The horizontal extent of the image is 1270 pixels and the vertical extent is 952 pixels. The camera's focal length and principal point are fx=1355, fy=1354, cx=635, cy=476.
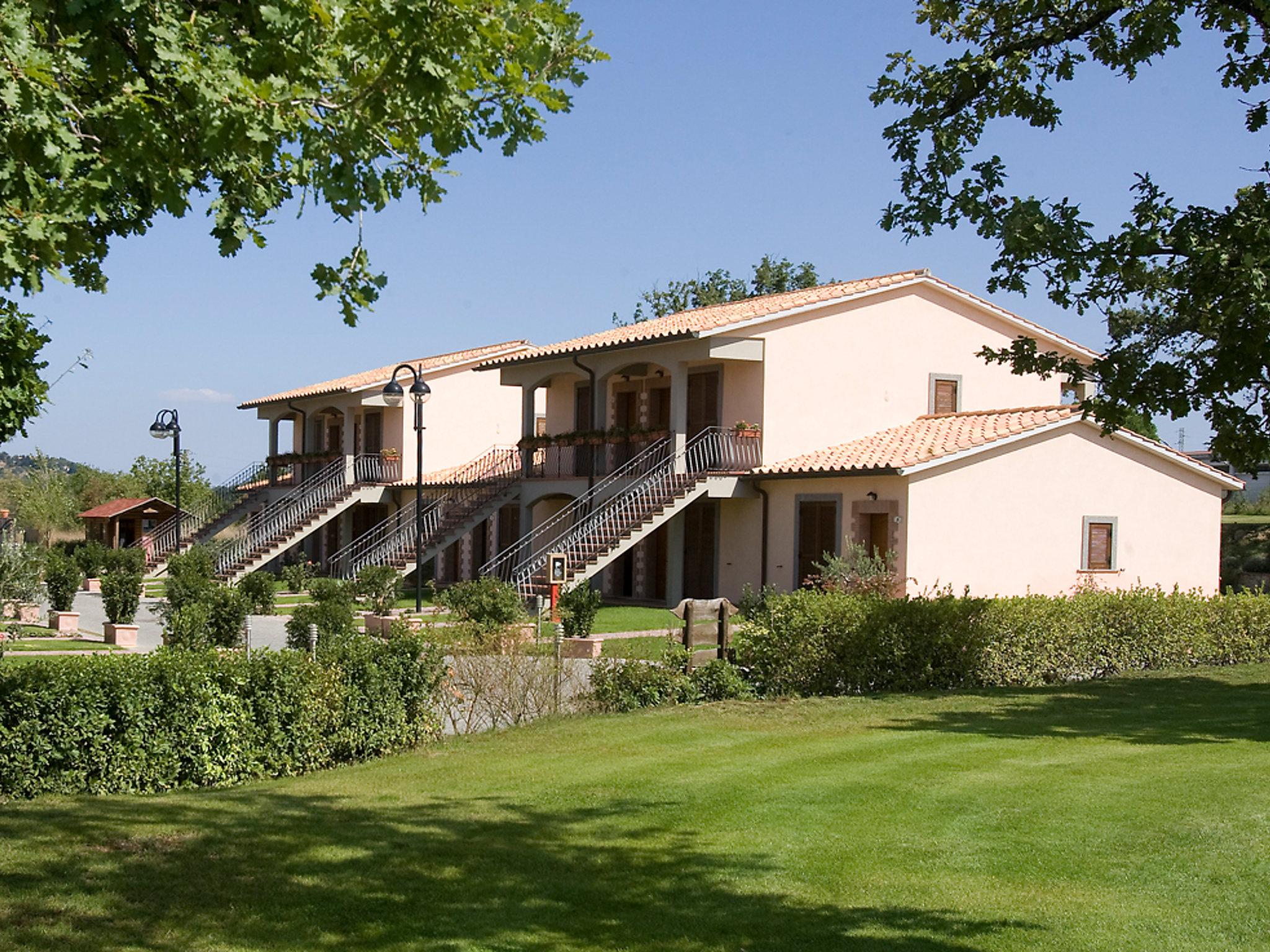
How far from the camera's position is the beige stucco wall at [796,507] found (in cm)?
2336

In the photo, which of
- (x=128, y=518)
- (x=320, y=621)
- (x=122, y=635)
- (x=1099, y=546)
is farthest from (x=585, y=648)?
(x=128, y=518)

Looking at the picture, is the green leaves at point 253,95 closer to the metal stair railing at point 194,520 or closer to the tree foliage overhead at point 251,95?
the tree foliage overhead at point 251,95

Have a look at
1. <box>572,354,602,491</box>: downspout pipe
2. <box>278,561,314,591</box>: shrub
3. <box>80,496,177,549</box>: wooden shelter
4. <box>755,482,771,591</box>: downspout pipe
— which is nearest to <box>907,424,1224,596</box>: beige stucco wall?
<box>755,482,771,591</box>: downspout pipe

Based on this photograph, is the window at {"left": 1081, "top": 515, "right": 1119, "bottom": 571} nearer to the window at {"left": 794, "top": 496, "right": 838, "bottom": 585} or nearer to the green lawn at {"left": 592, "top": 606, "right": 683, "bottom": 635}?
the window at {"left": 794, "top": 496, "right": 838, "bottom": 585}

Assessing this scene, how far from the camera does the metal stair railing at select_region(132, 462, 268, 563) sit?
134ft

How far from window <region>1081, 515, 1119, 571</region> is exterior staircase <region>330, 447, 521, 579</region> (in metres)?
13.1

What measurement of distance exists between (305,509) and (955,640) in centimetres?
2475

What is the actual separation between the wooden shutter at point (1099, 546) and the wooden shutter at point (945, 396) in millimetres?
4402

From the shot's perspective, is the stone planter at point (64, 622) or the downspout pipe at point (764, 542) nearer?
the stone planter at point (64, 622)

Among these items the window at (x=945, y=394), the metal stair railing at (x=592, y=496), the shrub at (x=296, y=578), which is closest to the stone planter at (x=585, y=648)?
the metal stair railing at (x=592, y=496)

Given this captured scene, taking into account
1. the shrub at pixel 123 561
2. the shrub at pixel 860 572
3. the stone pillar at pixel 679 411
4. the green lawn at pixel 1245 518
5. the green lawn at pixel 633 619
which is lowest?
the green lawn at pixel 633 619

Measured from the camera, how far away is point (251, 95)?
16.8 ft

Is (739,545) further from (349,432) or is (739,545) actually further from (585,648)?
(349,432)

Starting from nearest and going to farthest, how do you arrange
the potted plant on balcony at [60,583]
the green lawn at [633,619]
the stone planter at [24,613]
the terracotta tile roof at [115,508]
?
the green lawn at [633,619] → the stone planter at [24,613] → the potted plant on balcony at [60,583] → the terracotta tile roof at [115,508]
